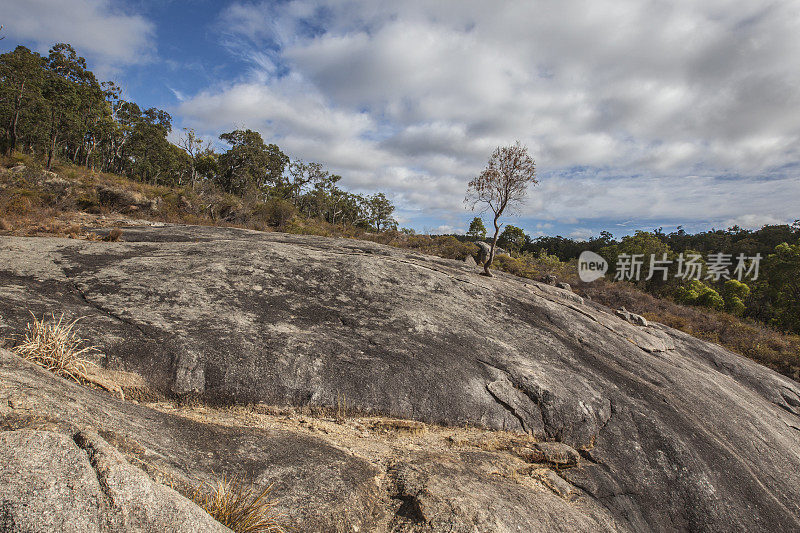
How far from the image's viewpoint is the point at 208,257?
7.46 metres

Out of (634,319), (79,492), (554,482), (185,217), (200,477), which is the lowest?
(554,482)

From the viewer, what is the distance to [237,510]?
237cm

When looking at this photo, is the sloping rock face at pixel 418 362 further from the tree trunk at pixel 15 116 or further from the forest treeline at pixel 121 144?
the tree trunk at pixel 15 116

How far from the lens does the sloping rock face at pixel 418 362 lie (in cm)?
457

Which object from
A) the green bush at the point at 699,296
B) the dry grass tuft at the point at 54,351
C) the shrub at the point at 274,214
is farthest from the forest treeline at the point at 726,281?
Answer: the dry grass tuft at the point at 54,351

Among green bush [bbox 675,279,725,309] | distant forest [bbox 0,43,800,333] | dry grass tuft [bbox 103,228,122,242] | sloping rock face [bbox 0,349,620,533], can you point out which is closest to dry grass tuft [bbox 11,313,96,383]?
sloping rock face [bbox 0,349,620,533]

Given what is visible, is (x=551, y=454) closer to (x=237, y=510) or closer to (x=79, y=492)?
(x=237, y=510)

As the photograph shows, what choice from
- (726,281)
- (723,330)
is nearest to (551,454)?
(723,330)

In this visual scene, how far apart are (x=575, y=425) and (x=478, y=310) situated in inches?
123

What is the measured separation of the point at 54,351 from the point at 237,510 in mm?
3184

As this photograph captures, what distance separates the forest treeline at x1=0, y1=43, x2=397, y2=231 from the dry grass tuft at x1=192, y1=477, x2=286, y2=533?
30699 mm

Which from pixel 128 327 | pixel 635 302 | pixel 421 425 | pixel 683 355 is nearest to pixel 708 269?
pixel 635 302

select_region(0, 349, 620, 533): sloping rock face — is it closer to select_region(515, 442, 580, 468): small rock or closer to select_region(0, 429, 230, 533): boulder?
select_region(0, 429, 230, 533): boulder

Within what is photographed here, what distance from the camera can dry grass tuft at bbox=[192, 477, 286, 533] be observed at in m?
2.30
